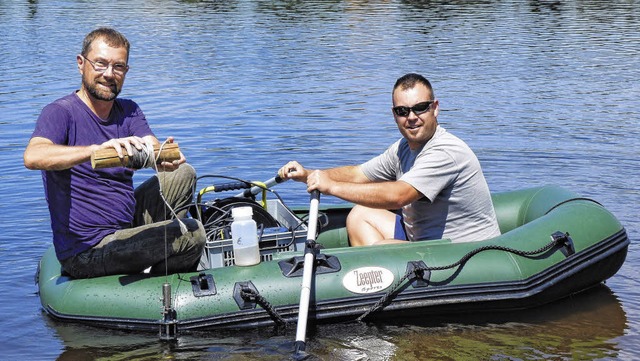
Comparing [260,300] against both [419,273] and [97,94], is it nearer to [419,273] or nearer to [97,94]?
[419,273]

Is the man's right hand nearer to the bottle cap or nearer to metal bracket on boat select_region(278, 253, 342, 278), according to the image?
the bottle cap

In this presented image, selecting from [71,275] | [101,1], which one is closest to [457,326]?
[71,275]

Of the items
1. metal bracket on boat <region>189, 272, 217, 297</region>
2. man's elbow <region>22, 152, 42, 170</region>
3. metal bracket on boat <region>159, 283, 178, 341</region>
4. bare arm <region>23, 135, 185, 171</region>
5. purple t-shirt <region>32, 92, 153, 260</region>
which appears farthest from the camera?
metal bracket on boat <region>189, 272, 217, 297</region>

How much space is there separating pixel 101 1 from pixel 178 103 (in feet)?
62.1

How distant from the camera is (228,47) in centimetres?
2083

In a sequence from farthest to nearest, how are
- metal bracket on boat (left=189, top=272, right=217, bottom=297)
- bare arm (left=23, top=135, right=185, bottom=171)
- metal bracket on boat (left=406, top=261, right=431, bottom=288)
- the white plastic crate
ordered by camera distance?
the white plastic crate < metal bracket on boat (left=406, top=261, right=431, bottom=288) < metal bracket on boat (left=189, top=272, right=217, bottom=297) < bare arm (left=23, top=135, right=185, bottom=171)

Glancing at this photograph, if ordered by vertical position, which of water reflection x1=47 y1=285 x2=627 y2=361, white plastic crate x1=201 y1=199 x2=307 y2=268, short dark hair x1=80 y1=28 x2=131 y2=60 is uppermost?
short dark hair x1=80 y1=28 x2=131 y2=60

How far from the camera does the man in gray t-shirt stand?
19.8 feet

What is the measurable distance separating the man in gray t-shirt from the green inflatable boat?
18cm

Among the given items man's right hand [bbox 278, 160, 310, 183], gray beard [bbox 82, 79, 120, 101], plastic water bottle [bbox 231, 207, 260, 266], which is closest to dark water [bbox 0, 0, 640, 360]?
plastic water bottle [bbox 231, 207, 260, 266]

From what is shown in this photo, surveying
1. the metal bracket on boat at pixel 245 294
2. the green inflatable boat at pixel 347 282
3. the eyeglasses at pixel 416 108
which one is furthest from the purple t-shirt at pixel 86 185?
the eyeglasses at pixel 416 108

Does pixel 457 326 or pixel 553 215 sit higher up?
pixel 553 215

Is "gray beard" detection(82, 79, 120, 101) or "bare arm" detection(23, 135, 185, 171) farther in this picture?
"gray beard" detection(82, 79, 120, 101)

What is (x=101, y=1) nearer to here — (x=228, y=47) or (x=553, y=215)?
(x=228, y=47)
